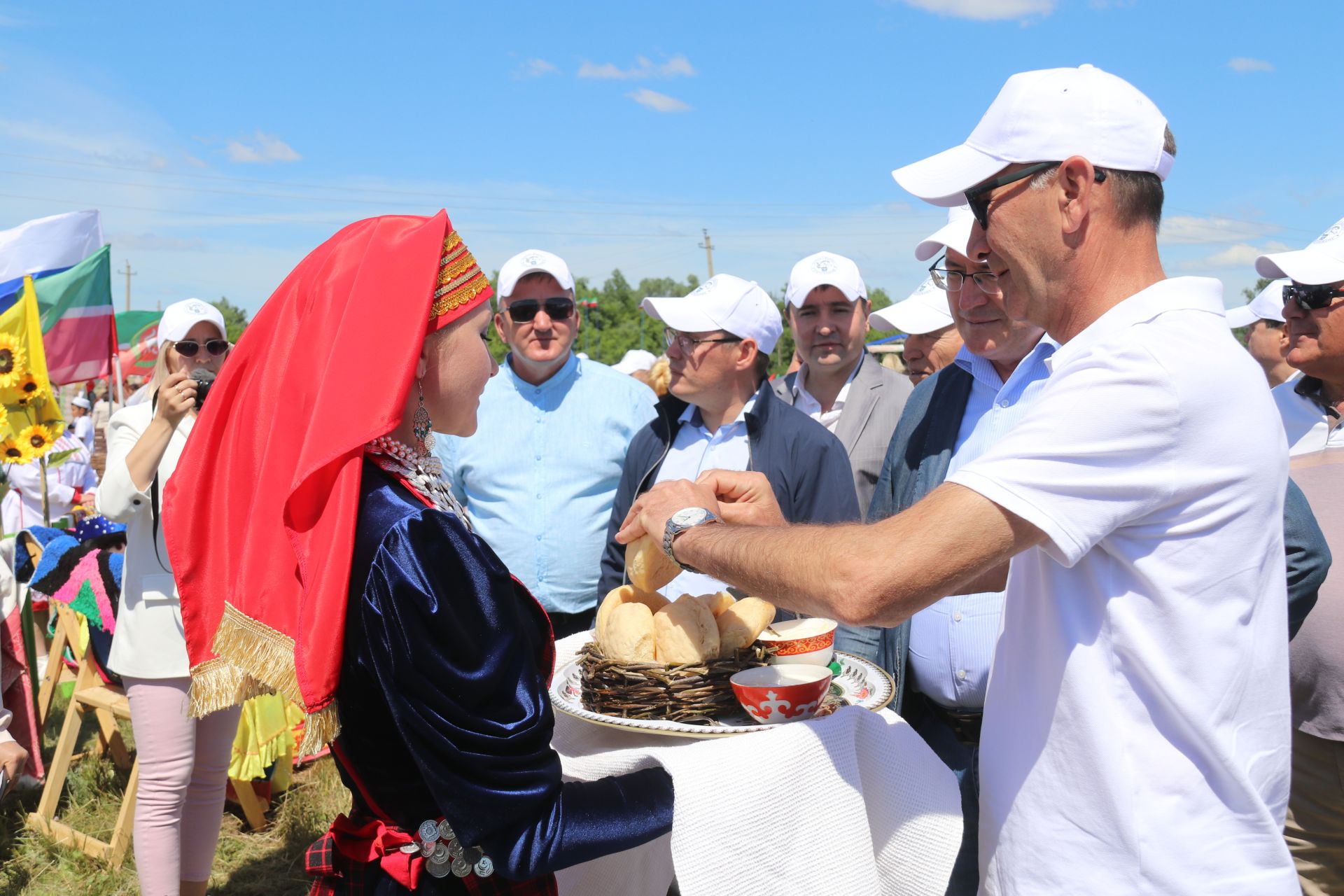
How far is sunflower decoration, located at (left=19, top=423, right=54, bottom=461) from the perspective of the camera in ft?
17.2

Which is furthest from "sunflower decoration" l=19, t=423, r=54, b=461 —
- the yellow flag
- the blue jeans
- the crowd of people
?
the blue jeans

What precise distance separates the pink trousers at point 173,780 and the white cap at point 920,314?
377 cm

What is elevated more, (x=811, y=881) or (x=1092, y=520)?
(x=1092, y=520)

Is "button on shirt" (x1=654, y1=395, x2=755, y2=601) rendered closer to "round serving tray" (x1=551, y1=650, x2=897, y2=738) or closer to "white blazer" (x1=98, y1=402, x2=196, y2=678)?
"round serving tray" (x1=551, y1=650, x2=897, y2=738)

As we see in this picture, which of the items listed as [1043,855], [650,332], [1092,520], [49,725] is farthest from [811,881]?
[650,332]

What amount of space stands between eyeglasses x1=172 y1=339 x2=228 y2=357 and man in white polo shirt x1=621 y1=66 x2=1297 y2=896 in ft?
12.8

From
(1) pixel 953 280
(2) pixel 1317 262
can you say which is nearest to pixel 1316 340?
(2) pixel 1317 262

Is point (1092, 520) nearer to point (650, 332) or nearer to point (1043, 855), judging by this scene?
point (1043, 855)

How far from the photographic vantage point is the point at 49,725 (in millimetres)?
6527

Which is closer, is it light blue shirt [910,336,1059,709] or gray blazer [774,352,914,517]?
light blue shirt [910,336,1059,709]

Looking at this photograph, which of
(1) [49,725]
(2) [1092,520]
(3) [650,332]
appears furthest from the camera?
(3) [650,332]

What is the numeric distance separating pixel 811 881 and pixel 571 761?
1.73ft

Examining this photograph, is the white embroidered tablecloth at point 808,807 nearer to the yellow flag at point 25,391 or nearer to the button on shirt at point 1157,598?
the button on shirt at point 1157,598

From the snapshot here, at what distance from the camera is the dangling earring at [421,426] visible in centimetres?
192
